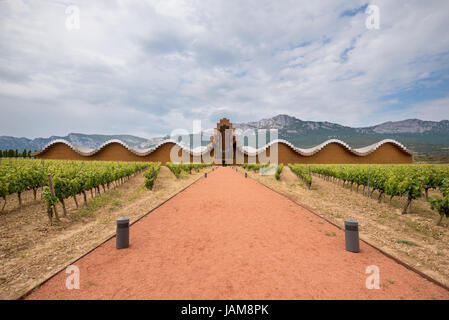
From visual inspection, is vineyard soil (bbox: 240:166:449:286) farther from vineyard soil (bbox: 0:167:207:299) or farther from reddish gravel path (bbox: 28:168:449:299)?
vineyard soil (bbox: 0:167:207:299)

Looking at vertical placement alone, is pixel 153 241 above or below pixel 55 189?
below

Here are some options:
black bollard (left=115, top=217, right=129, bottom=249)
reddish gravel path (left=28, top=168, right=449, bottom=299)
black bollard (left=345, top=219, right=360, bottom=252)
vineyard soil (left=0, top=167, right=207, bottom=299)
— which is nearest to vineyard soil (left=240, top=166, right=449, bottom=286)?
reddish gravel path (left=28, top=168, right=449, bottom=299)

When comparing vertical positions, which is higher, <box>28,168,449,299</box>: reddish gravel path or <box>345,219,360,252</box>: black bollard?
<box>345,219,360,252</box>: black bollard

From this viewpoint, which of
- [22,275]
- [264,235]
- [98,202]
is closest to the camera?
[22,275]

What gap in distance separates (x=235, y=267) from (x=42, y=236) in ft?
24.1

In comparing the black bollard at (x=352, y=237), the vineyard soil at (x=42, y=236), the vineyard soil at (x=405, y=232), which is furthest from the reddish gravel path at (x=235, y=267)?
the vineyard soil at (x=405, y=232)

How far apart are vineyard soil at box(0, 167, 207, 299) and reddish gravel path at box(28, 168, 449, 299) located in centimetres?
66

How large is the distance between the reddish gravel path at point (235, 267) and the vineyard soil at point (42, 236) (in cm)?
66

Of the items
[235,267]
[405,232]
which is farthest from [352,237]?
[405,232]

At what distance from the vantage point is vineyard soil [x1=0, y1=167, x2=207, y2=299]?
4734mm

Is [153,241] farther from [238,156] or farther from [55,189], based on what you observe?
[238,156]
